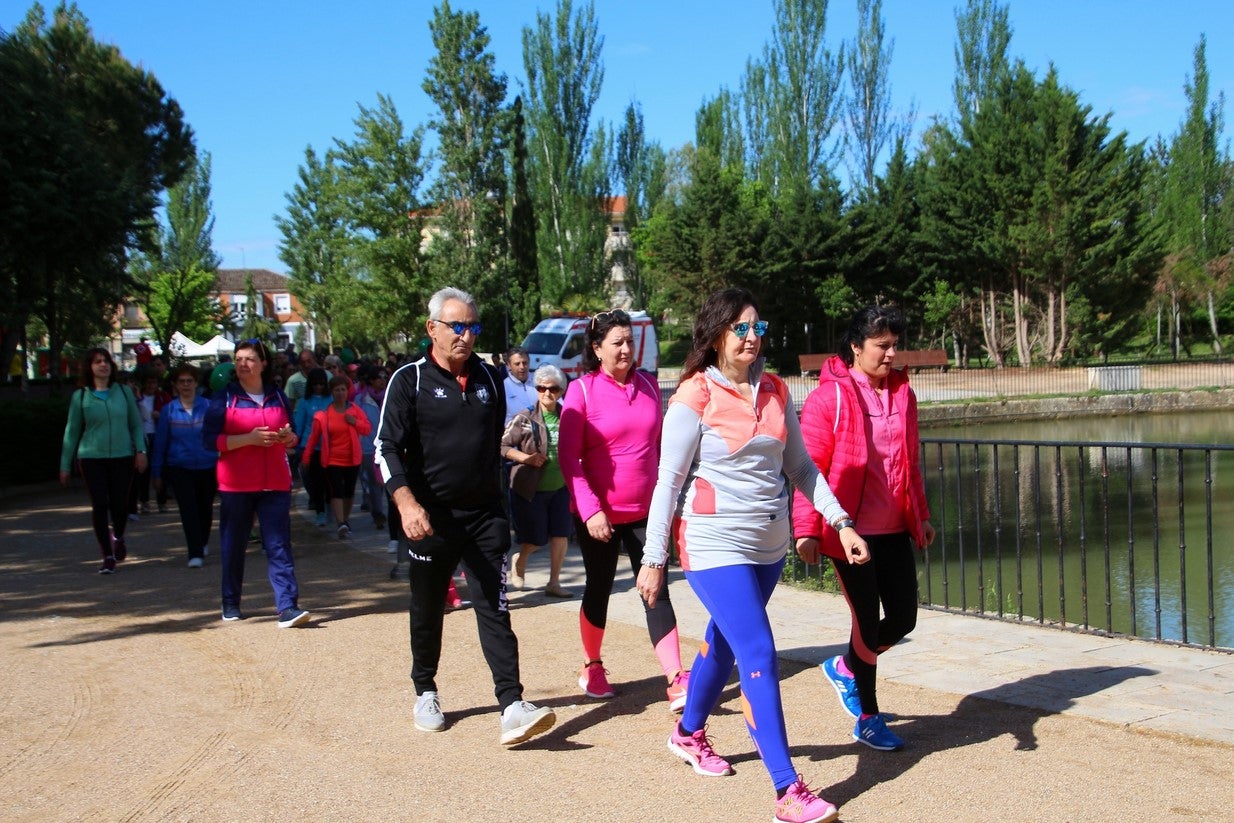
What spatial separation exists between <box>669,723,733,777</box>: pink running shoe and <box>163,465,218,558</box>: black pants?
668cm

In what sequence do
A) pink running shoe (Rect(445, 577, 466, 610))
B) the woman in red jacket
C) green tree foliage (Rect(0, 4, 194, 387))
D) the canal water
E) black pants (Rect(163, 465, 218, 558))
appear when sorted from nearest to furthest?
the canal water
pink running shoe (Rect(445, 577, 466, 610))
black pants (Rect(163, 465, 218, 558))
the woman in red jacket
green tree foliage (Rect(0, 4, 194, 387))

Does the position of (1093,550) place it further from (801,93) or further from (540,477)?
(801,93)

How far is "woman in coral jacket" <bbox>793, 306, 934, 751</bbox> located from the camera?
14.8 ft

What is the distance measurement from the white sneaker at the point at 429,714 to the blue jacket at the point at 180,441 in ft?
19.0

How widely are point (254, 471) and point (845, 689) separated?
13.4ft

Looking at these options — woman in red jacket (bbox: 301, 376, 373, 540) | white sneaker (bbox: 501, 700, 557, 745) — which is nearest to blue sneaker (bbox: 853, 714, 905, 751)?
white sneaker (bbox: 501, 700, 557, 745)

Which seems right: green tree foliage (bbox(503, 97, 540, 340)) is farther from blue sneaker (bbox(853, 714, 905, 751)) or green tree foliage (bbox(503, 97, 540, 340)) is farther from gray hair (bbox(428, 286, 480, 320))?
blue sneaker (bbox(853, 714, 905, 751))

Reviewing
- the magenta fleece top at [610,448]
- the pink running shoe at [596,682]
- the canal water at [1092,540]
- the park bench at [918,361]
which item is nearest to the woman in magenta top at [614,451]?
the magenta fleece top at [610,448]

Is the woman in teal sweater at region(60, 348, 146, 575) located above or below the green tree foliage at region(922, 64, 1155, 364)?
below

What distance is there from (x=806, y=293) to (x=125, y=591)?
4340 cm

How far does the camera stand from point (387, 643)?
6.86m

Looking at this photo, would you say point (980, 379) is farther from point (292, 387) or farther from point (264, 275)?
point (264, 275)

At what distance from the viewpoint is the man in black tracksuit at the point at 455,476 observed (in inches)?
190

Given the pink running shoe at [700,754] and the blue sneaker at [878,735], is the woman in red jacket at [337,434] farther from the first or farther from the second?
the blue sneaker at [878,735]
